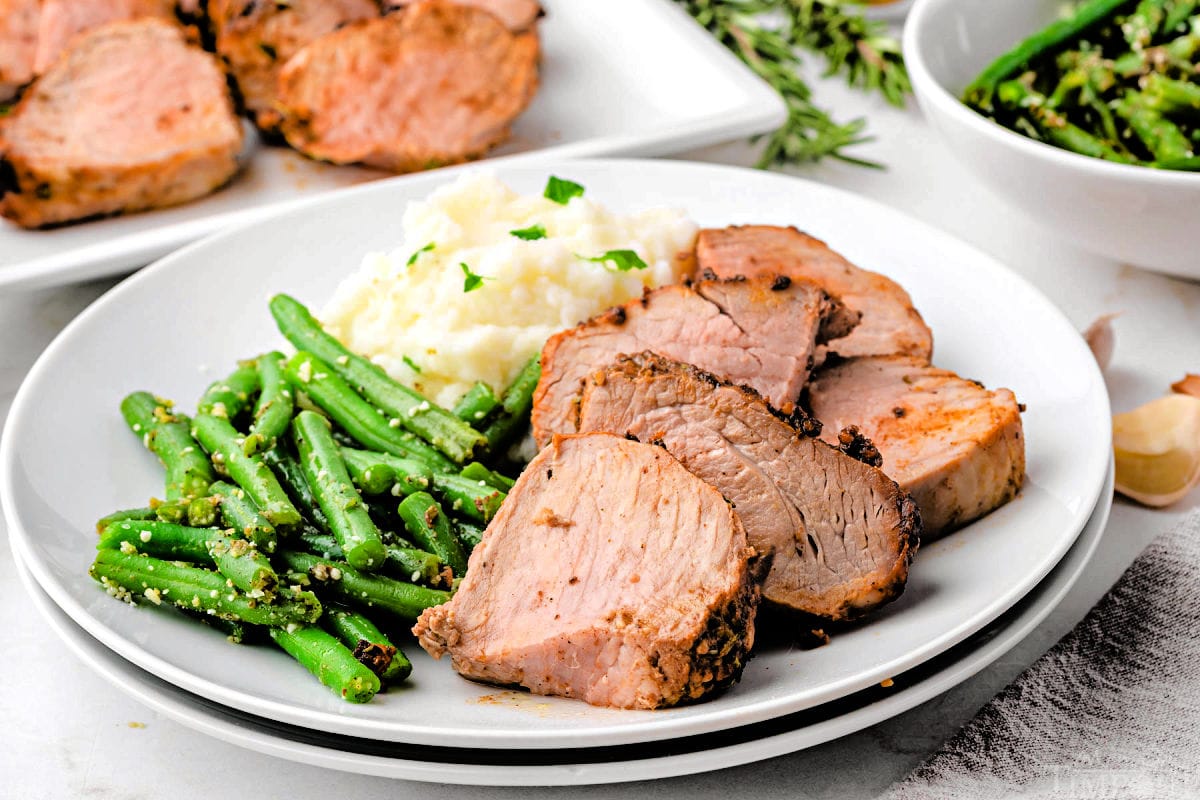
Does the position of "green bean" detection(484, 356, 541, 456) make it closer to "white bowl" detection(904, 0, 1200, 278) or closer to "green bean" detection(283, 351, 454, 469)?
"green bean" detection(283, 351, 454, 469)

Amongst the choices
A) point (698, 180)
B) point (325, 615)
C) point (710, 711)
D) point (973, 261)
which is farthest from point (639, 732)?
point (698, 180)

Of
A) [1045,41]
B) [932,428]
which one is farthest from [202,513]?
[1045,41]

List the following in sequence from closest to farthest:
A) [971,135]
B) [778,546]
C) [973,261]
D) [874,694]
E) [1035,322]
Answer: [874,694]
[778,546]
[1035,322]
[973,261]
[971,135]

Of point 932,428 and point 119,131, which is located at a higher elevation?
point 119,131

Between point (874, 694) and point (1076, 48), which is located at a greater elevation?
point (1076, 48)

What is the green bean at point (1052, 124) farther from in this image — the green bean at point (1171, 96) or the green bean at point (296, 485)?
the green bean at point (296, 485)

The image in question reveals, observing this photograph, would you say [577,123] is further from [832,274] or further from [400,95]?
[832,274]

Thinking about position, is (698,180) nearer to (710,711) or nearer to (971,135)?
(971,135)
